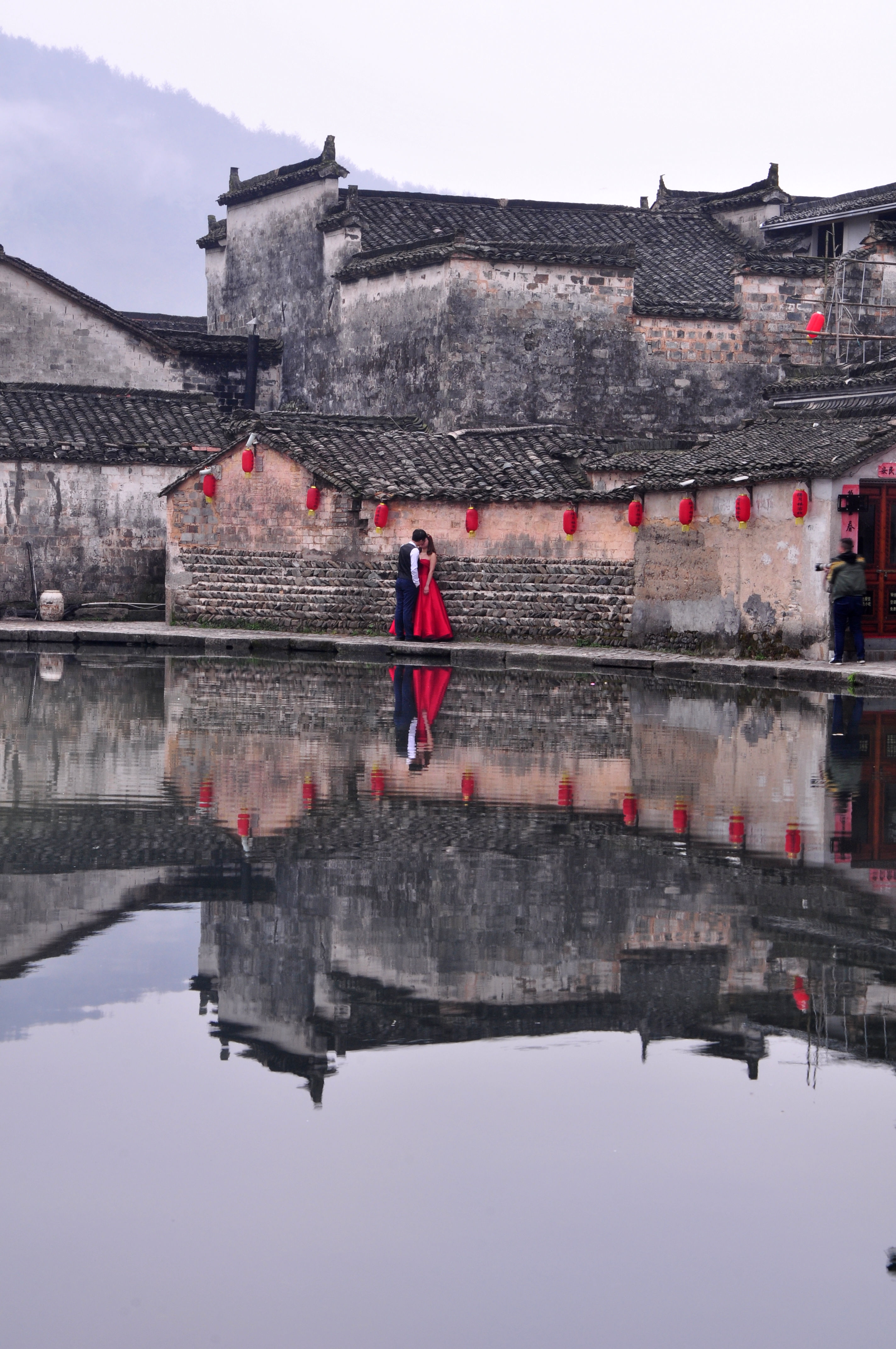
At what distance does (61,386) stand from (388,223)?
865cm

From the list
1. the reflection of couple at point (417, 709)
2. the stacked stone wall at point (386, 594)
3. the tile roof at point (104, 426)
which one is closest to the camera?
the reflection of couple at point (417, 709)

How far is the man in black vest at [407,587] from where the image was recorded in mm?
28609

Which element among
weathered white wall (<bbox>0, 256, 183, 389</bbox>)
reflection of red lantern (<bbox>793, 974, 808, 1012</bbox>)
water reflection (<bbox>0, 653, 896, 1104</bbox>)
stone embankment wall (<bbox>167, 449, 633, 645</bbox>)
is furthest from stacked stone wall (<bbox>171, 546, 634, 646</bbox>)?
reflection of red lantern (<bbox>793, 974, 808, 1012</bbox>)

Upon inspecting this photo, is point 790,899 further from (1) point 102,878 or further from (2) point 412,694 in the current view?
(2) point 412,694

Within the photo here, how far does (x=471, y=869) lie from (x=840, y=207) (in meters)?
31.6

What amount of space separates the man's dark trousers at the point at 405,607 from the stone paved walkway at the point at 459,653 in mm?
343

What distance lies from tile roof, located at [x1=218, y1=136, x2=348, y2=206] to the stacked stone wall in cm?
1166

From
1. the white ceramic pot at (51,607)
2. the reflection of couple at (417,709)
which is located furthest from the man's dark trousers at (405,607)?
the white ceramic pot at (51,607)

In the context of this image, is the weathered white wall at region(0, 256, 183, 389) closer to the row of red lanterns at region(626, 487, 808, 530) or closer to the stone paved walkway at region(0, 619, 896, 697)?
the stone paved walkway at region(0, 619, 896, 697)

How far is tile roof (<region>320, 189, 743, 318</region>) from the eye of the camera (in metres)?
37.1

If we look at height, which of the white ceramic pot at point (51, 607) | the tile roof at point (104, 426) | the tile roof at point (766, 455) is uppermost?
the tile roof at point (104, 426)

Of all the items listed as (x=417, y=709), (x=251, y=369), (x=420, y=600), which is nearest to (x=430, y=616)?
(x=420, y=600)

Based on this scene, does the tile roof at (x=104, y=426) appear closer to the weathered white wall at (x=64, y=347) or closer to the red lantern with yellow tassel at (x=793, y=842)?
the weathered white wall at (x=64, y=347)

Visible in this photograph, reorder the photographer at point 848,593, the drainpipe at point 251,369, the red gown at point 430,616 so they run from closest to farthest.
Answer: the photographer at point 848,593 < the red gown at point 430,616 < the drainpipe at point 251,369
